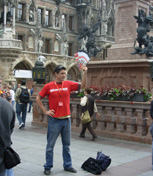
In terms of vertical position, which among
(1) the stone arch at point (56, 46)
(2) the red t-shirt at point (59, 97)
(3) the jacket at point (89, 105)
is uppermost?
(1) the stone arch at point (56, 46)

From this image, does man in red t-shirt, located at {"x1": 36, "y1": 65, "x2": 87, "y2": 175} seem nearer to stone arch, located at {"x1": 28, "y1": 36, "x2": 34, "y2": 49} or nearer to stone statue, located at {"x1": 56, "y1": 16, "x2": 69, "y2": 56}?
stone arch, located at {"x1": 28, "y1": 36, "x2": 34, "y2": 49}

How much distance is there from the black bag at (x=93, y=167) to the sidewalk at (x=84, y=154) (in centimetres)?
10

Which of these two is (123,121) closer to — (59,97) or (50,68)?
(59,97)

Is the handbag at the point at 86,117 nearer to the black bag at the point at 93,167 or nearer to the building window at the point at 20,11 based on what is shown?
the black bag at the point at 93,167

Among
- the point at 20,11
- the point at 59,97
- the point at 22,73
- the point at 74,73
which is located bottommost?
the point at 59,97

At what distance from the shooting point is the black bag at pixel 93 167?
5.75m

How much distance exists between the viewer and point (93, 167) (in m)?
5.82

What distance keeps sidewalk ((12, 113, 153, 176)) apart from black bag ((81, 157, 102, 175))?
10cm

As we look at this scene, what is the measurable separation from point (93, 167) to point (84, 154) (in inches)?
56.7

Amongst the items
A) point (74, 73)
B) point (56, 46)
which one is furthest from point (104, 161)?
point (74, 73)

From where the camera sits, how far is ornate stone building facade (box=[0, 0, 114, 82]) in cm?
3133

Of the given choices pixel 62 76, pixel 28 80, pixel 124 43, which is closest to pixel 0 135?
pixel 62 76

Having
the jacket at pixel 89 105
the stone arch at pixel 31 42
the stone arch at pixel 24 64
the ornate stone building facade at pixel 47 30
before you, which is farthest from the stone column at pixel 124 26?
the stone arch at pixel 31 42

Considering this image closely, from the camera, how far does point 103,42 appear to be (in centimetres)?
4525
